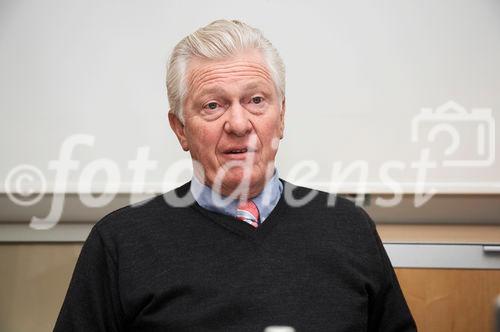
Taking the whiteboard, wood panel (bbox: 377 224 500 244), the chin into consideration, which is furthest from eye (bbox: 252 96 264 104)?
wood panel (bbox: 377 224 500 244)

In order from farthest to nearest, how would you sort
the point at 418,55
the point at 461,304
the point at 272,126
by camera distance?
the point at 418,55 < the point at 461,304 < the point at 272,126

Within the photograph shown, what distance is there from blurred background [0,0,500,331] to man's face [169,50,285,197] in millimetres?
332

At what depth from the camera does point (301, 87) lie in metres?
1.60

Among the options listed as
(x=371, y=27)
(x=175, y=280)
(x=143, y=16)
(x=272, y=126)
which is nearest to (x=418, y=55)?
(x=371, y=27)

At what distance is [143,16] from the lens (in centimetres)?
165

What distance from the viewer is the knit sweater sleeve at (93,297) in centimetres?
115

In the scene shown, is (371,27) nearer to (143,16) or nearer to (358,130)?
(358,130)

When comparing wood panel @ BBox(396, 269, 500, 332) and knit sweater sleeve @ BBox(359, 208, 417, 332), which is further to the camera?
wood panel @ BBox(396, 269, 500, 332)

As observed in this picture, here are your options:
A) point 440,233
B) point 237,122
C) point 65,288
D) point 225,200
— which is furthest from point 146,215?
point 440,233

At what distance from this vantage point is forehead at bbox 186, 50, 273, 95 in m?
1.23

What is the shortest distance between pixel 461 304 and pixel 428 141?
1.34 ft

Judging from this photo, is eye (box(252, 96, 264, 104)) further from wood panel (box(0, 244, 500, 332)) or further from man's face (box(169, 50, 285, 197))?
wood panel (box(0, 244, 500, 332))

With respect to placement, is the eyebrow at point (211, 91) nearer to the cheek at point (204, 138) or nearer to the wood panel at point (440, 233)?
the cheek at point (204, 138)

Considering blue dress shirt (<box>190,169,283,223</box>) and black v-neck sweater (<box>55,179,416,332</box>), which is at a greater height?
blue dress shirt (<box>190,169,283,223</box>)
